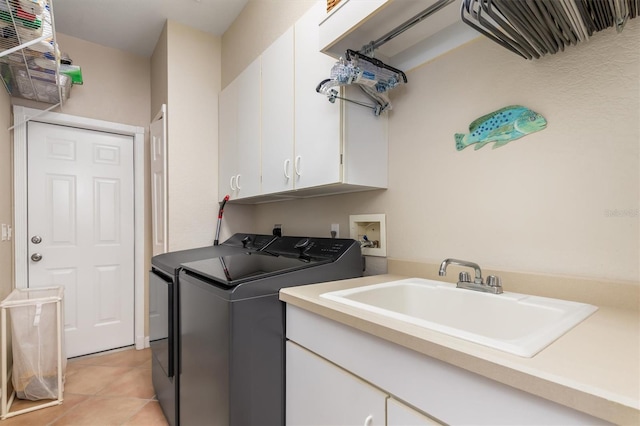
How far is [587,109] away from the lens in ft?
3.13

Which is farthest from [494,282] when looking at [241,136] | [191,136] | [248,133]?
[191,136]

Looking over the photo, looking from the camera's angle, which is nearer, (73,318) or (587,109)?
(587,109)

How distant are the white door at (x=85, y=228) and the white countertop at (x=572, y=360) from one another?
281 centimetres

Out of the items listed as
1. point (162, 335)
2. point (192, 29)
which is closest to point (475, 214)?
point (162, 335)

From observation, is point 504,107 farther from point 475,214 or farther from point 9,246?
point 9,246

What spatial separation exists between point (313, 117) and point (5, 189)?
232 centimetres

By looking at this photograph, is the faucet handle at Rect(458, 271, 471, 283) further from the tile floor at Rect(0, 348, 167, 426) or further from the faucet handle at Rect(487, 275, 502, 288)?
the tile floor at Rect(0, 348, 167, 426)

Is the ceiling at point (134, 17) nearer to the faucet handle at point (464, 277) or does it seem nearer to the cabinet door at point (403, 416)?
the faucet handle at point (464, 277)

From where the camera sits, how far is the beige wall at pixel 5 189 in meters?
2.12

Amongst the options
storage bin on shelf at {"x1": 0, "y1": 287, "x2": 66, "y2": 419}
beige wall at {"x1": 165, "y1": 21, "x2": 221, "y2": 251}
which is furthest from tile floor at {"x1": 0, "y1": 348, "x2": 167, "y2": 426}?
beige wall at {"x1": 165, "y1": 21, "x2": 221, "y2": 251}

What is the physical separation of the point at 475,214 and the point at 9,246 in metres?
3.13

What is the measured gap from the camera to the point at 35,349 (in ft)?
6.53

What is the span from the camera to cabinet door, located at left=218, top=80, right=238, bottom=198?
90.0 inches

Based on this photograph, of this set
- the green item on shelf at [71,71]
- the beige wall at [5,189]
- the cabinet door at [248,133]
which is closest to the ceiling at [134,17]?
the green item on shelf at [71,71]
